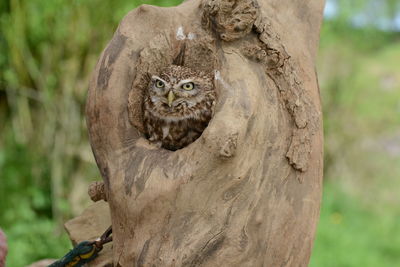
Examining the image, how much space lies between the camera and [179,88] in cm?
204

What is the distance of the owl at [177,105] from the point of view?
1995 mm

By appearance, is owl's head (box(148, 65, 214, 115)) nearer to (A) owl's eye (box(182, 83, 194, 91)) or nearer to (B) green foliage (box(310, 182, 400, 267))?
(A) owl's eye (box(182, 83, 194, 91))

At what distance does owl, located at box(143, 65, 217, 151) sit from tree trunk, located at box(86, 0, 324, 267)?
5 centimetres

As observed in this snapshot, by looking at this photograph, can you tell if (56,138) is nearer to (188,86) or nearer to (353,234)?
(353,234)

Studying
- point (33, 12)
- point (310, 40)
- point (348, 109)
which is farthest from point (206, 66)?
point (348, 109)

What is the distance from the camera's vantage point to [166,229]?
177 centimetres

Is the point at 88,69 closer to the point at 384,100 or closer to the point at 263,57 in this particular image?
the point at 263,57

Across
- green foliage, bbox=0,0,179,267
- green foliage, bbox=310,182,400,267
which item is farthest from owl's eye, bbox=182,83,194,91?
green foliage, bbox=310,182,400,267

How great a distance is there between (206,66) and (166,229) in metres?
0.60

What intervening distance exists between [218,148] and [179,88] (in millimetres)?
408

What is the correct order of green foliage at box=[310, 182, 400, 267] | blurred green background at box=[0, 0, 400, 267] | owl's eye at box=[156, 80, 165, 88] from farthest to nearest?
green foliage at box=[310, 182, 400, 267] < blurred green background at box=[0, 0, 400, 267] < owl's eye at box=[156, 80, 165, 88]

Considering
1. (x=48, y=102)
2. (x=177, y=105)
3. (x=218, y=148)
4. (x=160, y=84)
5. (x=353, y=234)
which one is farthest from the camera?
(x=353, y=234)

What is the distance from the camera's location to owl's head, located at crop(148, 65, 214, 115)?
1987 millimetres

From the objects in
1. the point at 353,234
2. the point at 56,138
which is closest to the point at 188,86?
the point at 56,138
